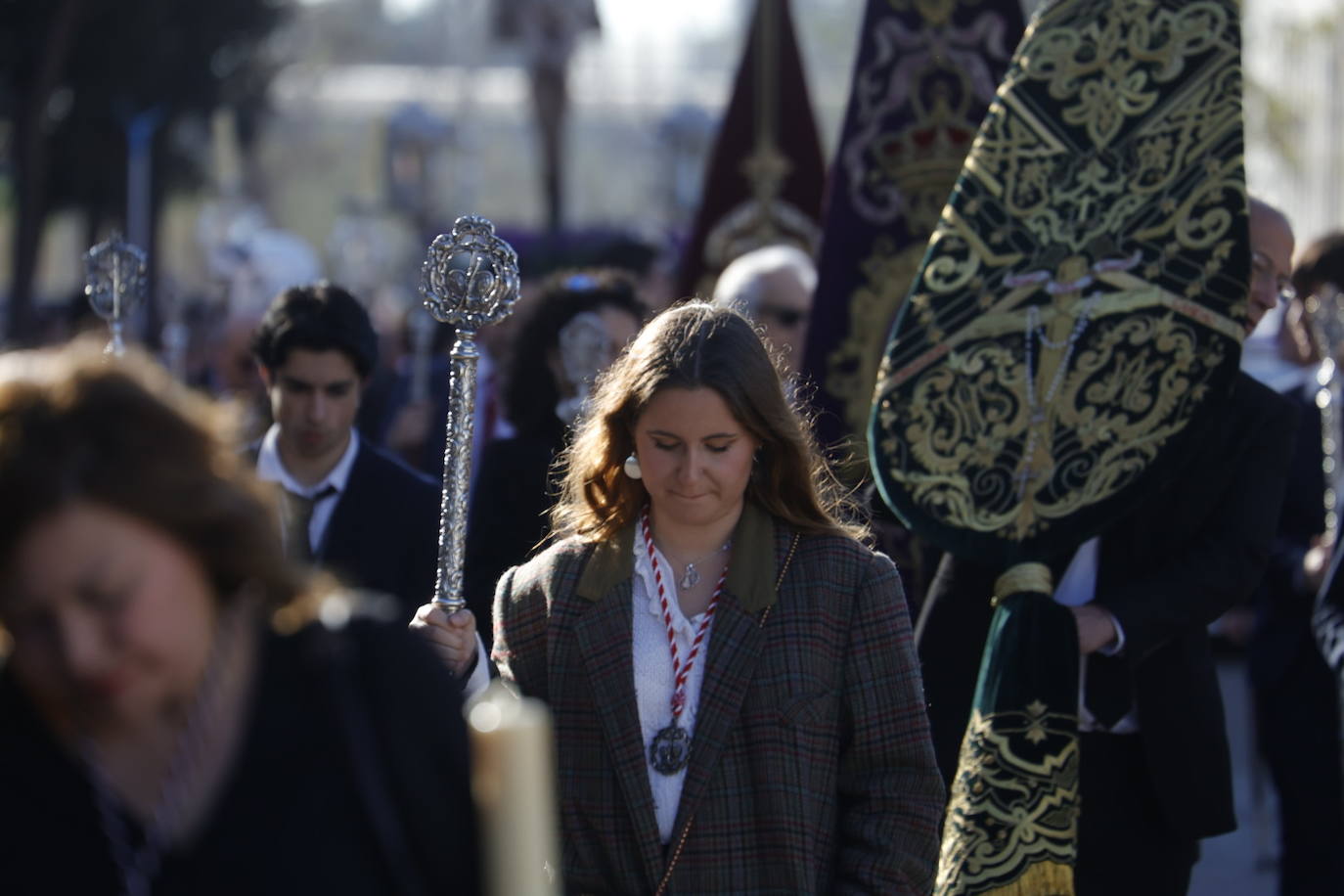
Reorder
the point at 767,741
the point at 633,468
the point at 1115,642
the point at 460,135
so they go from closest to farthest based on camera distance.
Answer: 1. the point at 767,741
2. the point at 633,468
3. the point at 1115,642
4. the point at 460,135

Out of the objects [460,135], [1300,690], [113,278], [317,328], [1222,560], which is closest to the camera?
[1222,560]

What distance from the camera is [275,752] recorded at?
204 centimetres

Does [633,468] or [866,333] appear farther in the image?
[866,333]

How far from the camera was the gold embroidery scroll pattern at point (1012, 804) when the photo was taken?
396 centimetres

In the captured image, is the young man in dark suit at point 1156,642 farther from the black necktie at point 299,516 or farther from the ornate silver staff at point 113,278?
the ornate silver staff at point 113,278

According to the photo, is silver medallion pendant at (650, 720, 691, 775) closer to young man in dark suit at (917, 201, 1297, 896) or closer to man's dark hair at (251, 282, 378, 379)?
young man in dark suit at (917, 201, 1297, 896)

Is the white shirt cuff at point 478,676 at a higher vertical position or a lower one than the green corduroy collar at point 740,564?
lower

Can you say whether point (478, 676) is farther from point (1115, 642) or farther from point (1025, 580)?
point (1115, 642)

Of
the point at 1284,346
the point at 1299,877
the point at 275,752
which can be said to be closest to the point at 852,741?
the point at 275,752

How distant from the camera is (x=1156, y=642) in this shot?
4113 millimetres

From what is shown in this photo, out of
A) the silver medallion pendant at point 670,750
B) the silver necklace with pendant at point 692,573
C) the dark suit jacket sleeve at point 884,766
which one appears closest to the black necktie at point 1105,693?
the dark suit jacket sleeve at point 884,766

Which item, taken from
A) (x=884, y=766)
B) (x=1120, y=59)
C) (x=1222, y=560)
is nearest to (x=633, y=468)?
(x=884, y=766)

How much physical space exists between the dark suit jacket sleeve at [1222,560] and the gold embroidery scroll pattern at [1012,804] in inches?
10.6

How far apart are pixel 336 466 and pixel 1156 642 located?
74.7 inches
